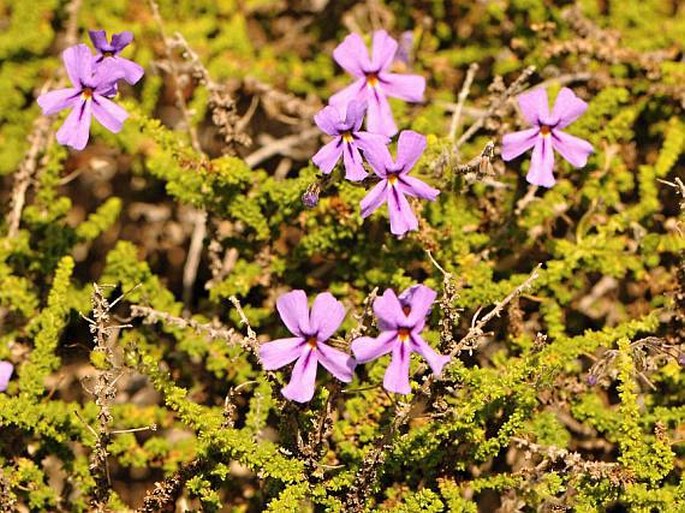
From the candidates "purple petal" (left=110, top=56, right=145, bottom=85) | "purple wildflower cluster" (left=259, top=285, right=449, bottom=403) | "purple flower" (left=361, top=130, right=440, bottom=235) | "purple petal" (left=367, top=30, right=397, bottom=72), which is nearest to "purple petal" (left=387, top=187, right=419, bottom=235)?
"purple flower" (left=361, top=130, right=440, bottom=235)

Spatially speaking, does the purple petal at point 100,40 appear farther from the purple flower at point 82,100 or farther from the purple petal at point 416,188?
the purple petal at point 416,188

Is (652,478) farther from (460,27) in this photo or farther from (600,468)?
(460,27)

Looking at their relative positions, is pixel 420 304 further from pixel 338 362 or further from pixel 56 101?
pixel 56 101

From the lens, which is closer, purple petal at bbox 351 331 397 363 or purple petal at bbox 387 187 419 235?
purple petal at bbox 351 331 397 363

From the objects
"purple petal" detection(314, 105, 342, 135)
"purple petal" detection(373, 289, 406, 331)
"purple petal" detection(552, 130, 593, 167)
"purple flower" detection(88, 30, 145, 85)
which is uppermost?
"purple flower" detection(88, 30, 145, 85)

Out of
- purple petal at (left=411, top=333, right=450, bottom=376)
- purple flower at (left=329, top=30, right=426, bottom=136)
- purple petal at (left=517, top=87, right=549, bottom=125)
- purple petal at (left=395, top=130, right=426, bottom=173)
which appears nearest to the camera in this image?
purple petal at (left=411, top=333, right=450, bottom=376)

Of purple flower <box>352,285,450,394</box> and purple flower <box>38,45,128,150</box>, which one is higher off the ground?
purple flower <box>38,45,128,150</box>

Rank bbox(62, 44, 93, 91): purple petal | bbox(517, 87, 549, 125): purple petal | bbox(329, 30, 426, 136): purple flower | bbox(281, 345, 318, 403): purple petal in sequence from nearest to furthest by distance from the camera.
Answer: bbox(281, 345, 318, 403): purple petal → bbox(62, 44, 93, 91): purple petal → bbox(517, 87, 549, 125): purple petal → bbox(329, 30, 426, 136): purple flower

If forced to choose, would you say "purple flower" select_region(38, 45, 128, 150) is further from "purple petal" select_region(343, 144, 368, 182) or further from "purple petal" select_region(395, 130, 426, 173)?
"purple petal" select_region(395, 130, 426, 173)

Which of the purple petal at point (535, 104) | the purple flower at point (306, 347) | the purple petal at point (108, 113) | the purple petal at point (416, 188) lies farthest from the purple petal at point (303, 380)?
the purple petal at point (535, 104)
